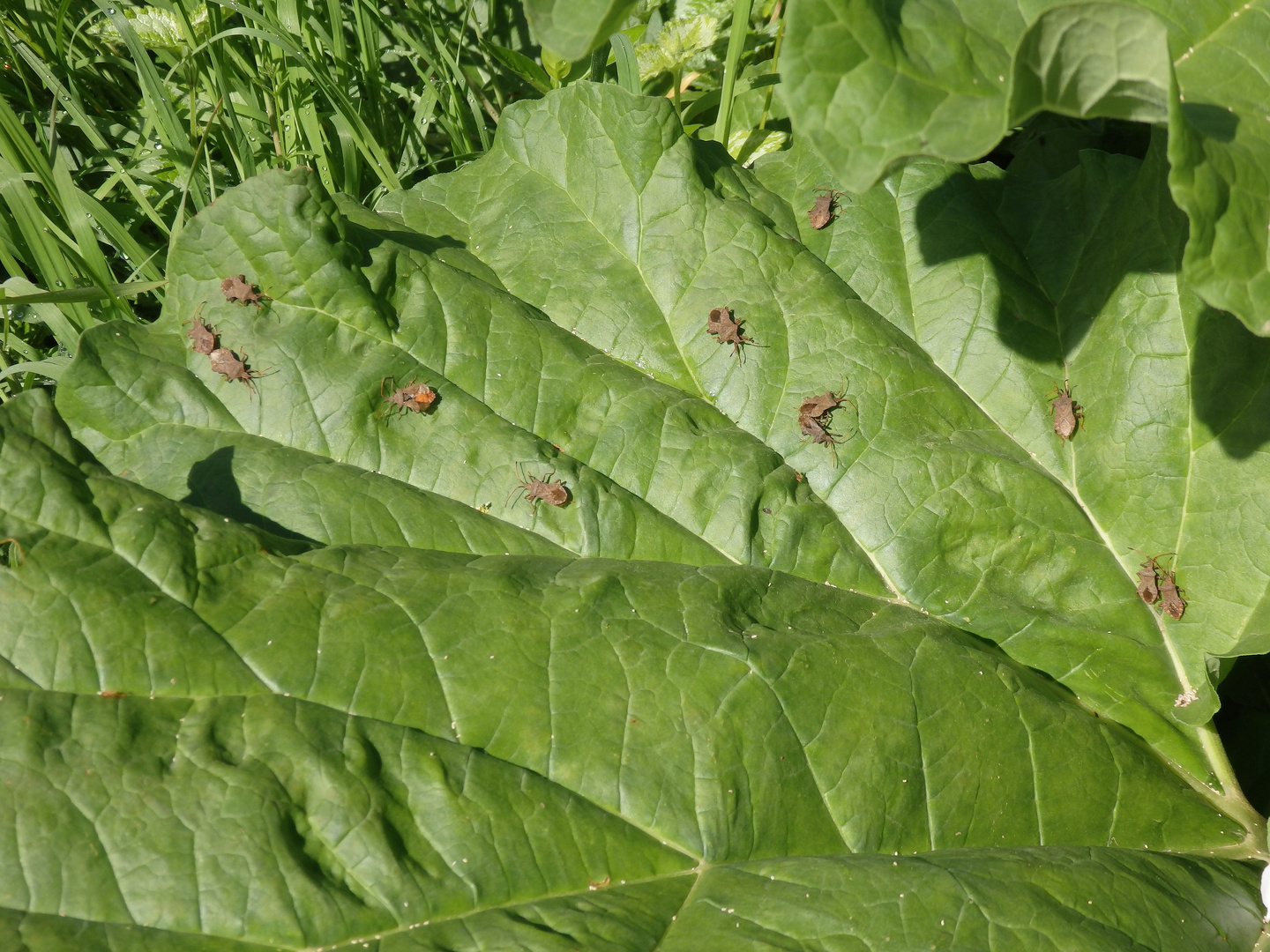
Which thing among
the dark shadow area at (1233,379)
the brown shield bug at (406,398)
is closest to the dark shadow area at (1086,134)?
the dark shadow area at (1233,379)

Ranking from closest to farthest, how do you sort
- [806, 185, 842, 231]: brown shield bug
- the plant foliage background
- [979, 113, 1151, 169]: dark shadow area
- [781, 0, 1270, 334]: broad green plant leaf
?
[781, 0, 1270, 334]: broad green plant leaf < the plant foliage background < [806, 185, 842, 231]: brown shield bug < [979, 113, 1151, 169]: dark shadow area

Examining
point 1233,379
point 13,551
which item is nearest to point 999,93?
point 1233,379

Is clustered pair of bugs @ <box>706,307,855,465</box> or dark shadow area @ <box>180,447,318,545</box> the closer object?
dark shadow area @ <box>180,447,318,545</box>

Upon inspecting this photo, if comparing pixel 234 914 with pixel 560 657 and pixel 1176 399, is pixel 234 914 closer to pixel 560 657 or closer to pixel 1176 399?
pixel 560 657

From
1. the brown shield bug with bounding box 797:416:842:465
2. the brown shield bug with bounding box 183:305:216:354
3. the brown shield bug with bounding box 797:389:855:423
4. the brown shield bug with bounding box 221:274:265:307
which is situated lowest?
the brown shield bug with bounding box 797:416:842:465

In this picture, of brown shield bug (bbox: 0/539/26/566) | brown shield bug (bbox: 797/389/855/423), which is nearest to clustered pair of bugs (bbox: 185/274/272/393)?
brown shield bug (bbox: 0/539/26/566)

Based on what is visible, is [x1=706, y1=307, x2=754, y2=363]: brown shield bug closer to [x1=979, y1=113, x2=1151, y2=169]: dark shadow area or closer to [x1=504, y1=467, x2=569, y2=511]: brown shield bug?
[x1=504, y1=467, x2=569, y2=511]: brown shield bug
